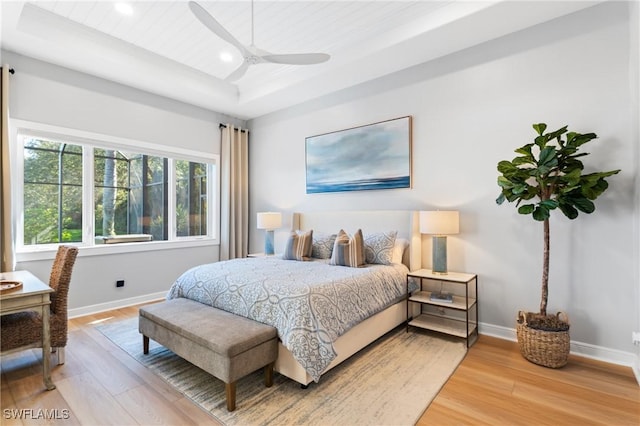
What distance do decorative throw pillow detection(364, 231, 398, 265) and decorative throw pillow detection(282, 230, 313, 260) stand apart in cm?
74

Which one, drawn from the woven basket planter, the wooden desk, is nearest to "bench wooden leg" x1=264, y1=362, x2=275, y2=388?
the wooden desk

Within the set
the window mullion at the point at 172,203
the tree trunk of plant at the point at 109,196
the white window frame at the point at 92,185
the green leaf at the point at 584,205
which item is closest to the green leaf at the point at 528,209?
the green leaf at the point at 584,205

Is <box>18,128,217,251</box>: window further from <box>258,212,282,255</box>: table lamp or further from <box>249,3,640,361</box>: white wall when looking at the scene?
<box>249,3,640,361</box>: white wall

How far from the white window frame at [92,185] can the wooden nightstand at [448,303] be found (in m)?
3.52

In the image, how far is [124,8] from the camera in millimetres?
2959

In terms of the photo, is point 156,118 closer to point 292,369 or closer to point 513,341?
point 292,369

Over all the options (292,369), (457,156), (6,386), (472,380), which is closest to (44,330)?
(6,386)

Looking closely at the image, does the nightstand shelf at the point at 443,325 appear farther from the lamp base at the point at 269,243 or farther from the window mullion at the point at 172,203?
the window mullion at the point at 172,203

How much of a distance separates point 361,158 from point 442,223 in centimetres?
150

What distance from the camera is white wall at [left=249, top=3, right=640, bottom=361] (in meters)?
2.57

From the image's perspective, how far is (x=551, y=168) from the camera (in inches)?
97.9

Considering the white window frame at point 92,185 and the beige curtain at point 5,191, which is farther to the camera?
the white window frame at point 92,185

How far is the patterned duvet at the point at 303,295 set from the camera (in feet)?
6.97

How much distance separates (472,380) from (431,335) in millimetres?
844
